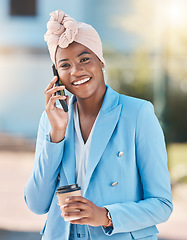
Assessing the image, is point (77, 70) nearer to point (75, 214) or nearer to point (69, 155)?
point (69, 155)

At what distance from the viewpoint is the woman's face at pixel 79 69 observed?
4.89ft

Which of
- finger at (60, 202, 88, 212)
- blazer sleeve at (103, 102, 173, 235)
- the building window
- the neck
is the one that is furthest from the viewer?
the building window

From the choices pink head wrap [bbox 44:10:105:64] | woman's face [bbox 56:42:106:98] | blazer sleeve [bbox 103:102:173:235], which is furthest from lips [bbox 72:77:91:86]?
blazer sleeve [bbox 103:102:173:235]

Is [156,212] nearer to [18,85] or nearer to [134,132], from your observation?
[134,132]

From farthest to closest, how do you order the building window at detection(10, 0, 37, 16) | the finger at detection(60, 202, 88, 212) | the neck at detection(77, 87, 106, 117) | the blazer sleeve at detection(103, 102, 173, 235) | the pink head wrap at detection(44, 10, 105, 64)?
the building window at detection(10, 0, 37, 16), the neck at detection(77, 87, 106, 117), the pink head wrap at detection(44, 10, 105, 64), the blazer sleeve at detection(103, 102, 173, 235), the finger at detection(60, 202, 88, 212)

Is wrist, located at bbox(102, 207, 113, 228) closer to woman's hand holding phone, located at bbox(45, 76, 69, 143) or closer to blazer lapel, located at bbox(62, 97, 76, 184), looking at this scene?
blazer lapel, located at bbox(62, 97, 76, 184)

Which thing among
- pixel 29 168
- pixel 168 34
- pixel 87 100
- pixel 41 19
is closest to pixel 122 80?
pixel 168 34

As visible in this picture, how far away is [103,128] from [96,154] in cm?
10

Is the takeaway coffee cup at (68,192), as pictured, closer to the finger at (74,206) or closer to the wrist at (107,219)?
the finger at (74,206)

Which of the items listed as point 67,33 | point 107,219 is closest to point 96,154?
point 107,219

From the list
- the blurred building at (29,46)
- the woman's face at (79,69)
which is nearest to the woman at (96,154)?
the woman's face at (79,69)

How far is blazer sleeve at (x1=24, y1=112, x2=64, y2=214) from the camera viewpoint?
147 cm

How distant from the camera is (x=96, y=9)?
536cm

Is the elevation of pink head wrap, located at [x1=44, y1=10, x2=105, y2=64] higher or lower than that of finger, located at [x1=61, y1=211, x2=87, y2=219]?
higher
